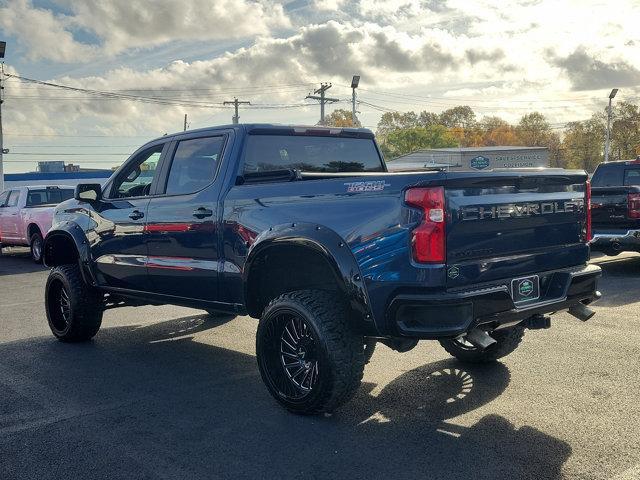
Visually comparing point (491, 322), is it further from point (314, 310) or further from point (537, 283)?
point (314, 310)

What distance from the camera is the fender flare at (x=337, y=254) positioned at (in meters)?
3.99

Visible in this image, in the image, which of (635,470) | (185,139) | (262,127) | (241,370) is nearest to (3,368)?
(241,370)

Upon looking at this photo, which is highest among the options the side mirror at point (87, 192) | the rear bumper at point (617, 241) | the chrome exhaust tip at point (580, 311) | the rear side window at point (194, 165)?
the rear side window at point (194, 165)

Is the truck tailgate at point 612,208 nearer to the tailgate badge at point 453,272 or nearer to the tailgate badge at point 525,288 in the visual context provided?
the tailgate badge at point 525,288

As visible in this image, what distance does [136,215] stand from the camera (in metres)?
5.84

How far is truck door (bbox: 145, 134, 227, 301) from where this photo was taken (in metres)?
5.11

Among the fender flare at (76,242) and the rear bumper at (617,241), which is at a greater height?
the fender flare at (76,242)

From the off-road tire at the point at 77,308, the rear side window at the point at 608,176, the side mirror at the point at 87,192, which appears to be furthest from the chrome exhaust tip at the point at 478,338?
the rear side window at the point at 608,176

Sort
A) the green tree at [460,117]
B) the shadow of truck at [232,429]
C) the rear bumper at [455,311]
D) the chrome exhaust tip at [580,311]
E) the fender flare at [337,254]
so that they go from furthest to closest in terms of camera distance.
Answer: the green tree at [460,117] < the chrome exhaust tip at [580,311] < the fender flare at [337,254] < the rear bumper at [455,311] < the shadow of truck at [232,429]

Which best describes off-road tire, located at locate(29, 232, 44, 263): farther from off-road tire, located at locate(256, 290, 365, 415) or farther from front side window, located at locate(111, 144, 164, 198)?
off-road tire, located at locate(256, 290, 365, 415)

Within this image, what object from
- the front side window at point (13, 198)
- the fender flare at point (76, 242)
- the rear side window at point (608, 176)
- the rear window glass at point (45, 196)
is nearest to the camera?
the fender flare at point (76, 242)

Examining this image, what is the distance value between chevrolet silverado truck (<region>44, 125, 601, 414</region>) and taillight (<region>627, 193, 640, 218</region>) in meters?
5.99

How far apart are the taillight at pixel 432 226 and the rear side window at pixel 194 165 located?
2077 mm

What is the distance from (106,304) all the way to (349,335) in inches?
139
